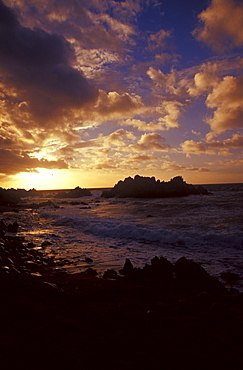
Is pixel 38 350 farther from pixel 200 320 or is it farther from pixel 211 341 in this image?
pixel 200 320

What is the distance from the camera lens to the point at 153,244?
Answer: 12.1 m

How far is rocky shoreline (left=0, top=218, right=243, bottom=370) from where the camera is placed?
2.72m

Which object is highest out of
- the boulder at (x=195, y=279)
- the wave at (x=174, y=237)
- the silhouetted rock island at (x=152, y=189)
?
the silhouetted rock island at (x=152, y=189)

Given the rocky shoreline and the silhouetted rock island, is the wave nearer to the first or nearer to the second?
the rocky shoreline

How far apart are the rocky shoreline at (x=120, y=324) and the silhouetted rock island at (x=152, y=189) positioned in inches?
2086

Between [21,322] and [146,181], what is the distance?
64.0m

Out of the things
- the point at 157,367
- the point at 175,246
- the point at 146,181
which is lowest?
the point at 175,246

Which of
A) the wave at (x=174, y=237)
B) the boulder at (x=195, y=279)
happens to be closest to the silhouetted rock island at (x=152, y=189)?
the wave at (x=174, y=237)

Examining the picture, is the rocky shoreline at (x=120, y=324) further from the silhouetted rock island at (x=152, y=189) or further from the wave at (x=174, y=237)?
the silhouetted rock island at (x=152, y=189)

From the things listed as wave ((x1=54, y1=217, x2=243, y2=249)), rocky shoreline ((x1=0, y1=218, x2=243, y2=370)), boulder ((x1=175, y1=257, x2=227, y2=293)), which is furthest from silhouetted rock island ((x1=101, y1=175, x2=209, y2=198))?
rocky shoreline ((x1=0, y1=218, x2=243, y2=370))

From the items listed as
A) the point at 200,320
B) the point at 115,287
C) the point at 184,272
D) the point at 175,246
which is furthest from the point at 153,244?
the point at 200,320

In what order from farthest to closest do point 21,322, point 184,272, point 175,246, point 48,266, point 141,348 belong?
point 175,246 < point 48,266 < point 184,272 < point 21,322 < point 141,348

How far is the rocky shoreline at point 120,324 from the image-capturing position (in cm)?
272

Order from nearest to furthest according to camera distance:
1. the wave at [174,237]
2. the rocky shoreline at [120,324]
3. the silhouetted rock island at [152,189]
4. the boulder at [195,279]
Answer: the rocky shoreline at [120,324] → the boulder at [195,279] → the wave at [174,237] → the silhouetted rock island at [152,189]
